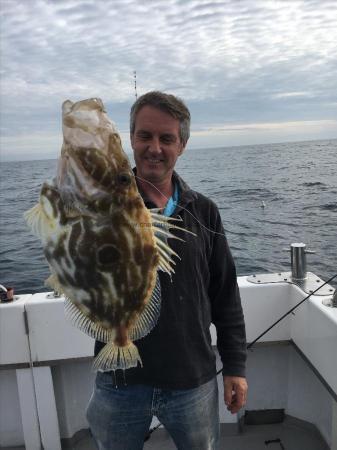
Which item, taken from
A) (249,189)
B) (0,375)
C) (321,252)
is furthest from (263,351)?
(249,189)

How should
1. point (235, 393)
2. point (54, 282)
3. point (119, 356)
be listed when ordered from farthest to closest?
point (235, 393) → point (119, 356) → point (54, 282)

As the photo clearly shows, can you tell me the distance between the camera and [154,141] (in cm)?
248

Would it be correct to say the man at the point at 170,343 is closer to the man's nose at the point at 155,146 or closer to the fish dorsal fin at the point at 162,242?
the man's nose at the point at 155,146

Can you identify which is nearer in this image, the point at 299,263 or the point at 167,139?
the point at 167,139

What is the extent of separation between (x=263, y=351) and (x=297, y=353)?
14.0 inches

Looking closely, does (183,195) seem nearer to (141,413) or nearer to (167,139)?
(167,139)

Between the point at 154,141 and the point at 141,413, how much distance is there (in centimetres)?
159

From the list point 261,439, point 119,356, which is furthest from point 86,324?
point 261,439

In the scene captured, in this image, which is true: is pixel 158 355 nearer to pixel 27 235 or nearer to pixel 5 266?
pixel 5 266

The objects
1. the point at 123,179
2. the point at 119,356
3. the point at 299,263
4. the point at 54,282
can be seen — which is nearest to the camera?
the point at 123,179

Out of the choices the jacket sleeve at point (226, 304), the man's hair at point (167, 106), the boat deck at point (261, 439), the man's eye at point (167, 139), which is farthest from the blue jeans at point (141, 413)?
the boat deck at point (261, 439)

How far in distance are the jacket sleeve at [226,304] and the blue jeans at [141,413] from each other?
314 mm

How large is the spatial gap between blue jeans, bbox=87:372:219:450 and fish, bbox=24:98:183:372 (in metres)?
0.51

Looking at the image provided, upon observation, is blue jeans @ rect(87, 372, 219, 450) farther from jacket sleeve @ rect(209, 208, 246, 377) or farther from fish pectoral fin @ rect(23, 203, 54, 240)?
fish pectoral fin @ rect(23, 203, 54, 240)
